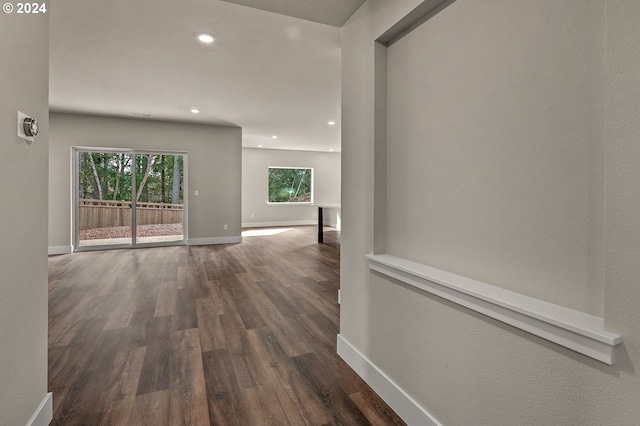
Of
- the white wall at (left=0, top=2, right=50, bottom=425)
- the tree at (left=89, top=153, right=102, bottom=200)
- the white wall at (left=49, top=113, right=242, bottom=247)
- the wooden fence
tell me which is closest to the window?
the white wall at (left=49, top=113, right=242, bottom=247)

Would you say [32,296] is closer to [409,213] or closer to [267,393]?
→ [267,393]

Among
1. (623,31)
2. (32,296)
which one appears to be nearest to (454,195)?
(623,31)

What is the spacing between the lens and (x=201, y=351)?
2217 mm

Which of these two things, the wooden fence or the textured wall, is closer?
the textured wall

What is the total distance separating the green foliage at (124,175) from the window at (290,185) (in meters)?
4.14

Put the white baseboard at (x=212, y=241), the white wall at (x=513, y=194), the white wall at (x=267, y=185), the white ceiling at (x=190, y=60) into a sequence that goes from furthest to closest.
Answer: the white wall at (x=267, y=185)
the white baseboard at (x=212, y=241)
the white ceiling at (x=190, y=60)
the white wall at (x=513, y=194)

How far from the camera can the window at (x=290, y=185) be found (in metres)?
10.4

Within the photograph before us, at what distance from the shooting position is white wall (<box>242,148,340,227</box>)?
9945 millimetres

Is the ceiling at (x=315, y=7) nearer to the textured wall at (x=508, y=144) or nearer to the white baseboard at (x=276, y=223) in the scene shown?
the textured wall at (x=508, y=144)

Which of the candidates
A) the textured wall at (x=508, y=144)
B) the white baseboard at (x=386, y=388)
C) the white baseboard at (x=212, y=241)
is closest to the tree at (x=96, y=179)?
the white baseboard at (x=212, y=241)

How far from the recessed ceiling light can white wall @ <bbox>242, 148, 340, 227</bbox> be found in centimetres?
706

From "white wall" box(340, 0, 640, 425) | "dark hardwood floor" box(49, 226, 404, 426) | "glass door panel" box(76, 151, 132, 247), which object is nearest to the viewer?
"white wall" box(340, 0, 640, 425)

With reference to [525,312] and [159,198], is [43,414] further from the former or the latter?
[159,198]

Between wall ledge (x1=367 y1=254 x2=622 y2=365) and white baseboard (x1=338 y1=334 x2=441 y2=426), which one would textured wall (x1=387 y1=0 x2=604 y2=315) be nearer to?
wall ledge (x1=367 y1=254 x2=622 y2=365)
